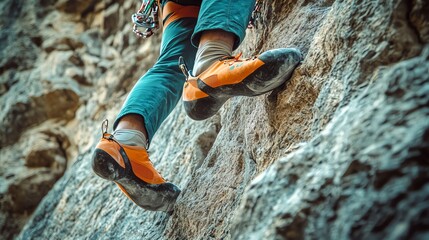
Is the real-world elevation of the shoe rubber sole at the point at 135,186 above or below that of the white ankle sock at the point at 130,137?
below

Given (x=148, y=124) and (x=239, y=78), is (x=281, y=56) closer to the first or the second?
(x=239, y=78)

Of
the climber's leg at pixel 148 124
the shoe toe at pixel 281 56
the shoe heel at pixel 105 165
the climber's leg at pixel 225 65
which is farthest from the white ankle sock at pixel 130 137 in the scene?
the shoe toe at pixel 281 56

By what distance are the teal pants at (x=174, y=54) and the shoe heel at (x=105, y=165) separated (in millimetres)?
219

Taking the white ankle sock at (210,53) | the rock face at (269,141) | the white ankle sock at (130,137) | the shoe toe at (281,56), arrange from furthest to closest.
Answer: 1. the white ankle sock at (130,137)
2. the white ankle sock at (210,53)
3. the shoe toe at (281,56)
4. the rock face at (269,141)

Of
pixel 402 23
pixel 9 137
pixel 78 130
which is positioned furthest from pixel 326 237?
pixel 9 137

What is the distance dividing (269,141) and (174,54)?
22.6 inches

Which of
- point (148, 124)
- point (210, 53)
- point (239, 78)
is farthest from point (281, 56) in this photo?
point (148, 124)

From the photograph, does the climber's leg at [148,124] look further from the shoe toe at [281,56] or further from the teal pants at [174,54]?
the shoe toe at [281,56]

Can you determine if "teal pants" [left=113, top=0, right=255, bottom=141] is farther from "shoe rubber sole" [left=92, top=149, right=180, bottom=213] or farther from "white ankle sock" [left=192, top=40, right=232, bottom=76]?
"shoe rubber sole" [left=92, top=149, right=180, bottom=213]

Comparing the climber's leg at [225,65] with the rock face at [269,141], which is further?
the climber's leg at [225,65]

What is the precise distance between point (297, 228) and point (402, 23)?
436 mm

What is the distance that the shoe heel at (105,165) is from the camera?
134cm

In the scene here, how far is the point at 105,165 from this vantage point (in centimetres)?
134

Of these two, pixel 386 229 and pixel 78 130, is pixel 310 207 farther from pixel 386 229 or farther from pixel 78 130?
pixel 78 130
